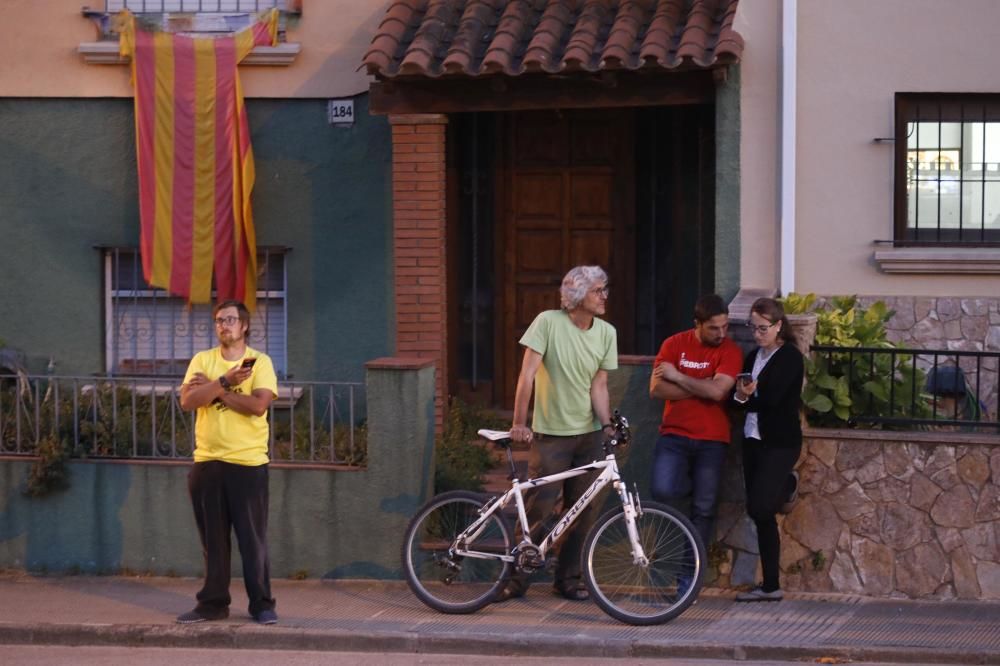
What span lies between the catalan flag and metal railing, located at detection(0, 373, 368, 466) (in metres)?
1.64

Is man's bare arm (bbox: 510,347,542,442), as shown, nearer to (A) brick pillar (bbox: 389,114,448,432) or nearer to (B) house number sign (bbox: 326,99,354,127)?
(A) brick pillar (bbox: 389,114,448,432)

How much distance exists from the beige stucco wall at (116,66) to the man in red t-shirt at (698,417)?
157 inches

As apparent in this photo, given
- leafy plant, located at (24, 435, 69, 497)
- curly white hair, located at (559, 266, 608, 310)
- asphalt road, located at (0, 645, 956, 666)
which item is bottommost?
asphalt road, located at (0, 645, 956, 666)

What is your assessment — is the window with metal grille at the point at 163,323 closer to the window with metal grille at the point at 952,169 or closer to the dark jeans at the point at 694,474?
the dark jeans at the point at 694,474

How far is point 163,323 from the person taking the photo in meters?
11.4

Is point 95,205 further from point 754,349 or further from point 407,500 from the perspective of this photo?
point 754,349

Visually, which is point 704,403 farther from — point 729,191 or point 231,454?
point 231,454

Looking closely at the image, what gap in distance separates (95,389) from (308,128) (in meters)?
2.78

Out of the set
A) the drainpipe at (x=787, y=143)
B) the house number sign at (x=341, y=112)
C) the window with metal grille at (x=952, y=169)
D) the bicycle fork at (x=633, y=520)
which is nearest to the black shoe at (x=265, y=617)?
the bicycle fork at (x=633, y=520)

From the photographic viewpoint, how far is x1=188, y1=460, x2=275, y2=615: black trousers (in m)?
7.75

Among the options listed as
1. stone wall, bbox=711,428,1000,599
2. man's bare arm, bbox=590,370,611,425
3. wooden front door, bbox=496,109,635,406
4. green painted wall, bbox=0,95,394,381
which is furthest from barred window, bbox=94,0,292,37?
stone wall, bbox=711,428,1000,599

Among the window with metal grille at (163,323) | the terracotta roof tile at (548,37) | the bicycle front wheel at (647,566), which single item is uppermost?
the terracotta roof tile at (548,37)

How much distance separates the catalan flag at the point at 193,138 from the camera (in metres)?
11.0

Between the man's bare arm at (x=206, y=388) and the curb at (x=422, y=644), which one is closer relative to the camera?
the curb at (x=422, y=644)
